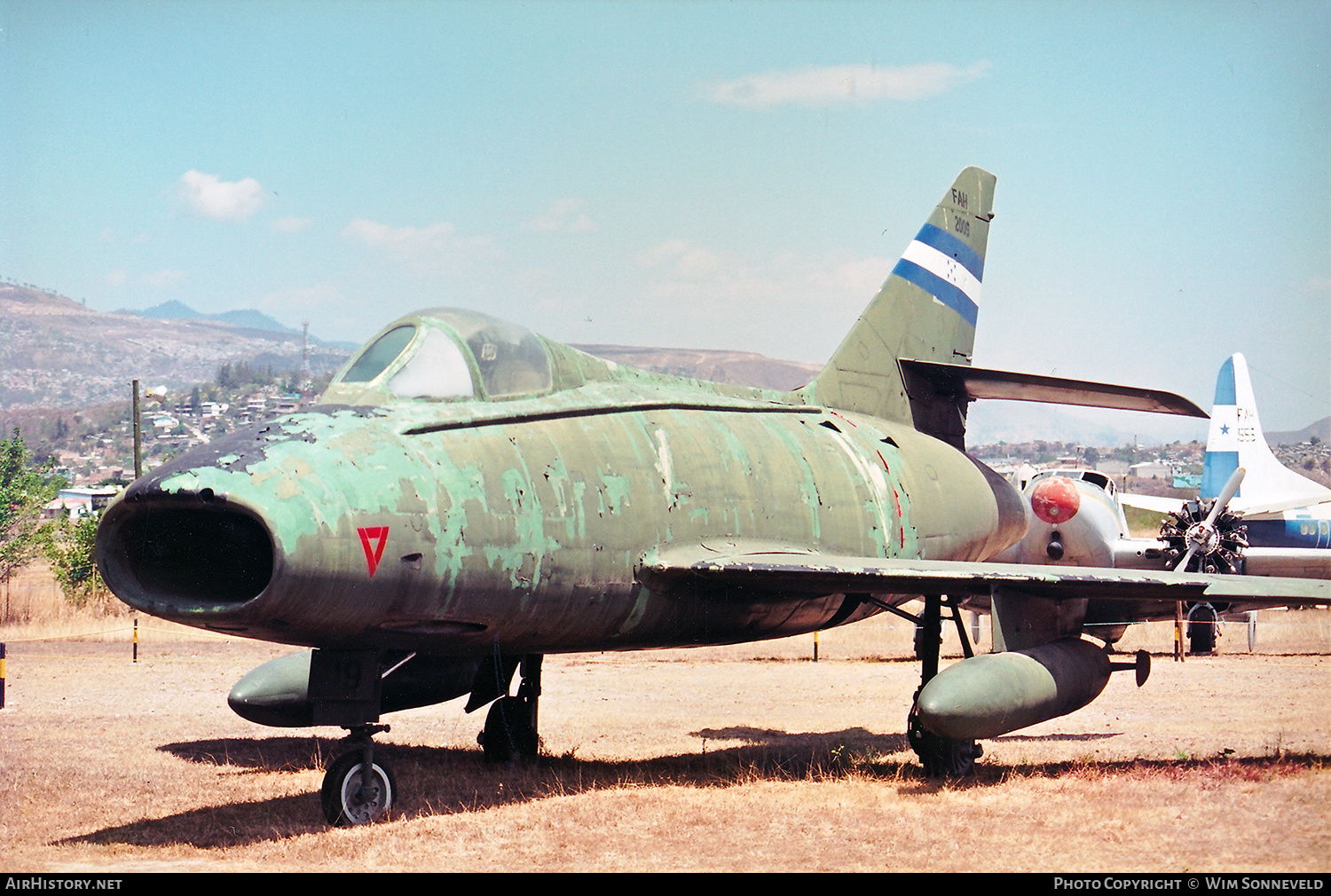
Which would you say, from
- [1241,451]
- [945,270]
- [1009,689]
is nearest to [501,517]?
[1009,689]

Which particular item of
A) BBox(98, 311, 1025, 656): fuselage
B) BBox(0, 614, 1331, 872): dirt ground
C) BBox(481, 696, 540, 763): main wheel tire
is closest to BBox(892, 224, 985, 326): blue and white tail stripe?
BBox(98, 311, 1025, 656): fuselage

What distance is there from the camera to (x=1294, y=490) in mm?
39000

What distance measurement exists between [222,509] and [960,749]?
21.9 ft

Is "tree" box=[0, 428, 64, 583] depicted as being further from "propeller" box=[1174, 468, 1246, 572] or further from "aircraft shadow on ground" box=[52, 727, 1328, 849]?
"propeller" box=[1174, 468, 1246, 572]

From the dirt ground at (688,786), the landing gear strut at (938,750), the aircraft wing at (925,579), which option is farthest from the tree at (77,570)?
the landing gear strut at (938,750)

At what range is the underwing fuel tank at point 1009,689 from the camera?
9328 mm

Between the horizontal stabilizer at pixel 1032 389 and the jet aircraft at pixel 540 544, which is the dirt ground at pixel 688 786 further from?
the horizontal stabilizer at pixel 1032 389

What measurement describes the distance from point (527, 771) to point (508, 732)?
25.0 inches

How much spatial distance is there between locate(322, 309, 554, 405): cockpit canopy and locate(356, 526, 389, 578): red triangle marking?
136 centimetres

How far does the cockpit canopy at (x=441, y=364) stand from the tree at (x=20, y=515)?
31.4 meters

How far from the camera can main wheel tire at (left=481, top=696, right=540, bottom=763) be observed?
11.8 metres
